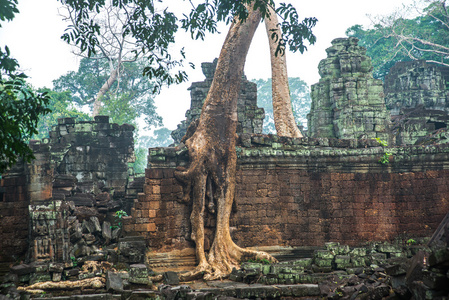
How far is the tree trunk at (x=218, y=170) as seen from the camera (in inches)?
350

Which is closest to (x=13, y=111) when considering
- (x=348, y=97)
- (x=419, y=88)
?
(x=348, y=97)

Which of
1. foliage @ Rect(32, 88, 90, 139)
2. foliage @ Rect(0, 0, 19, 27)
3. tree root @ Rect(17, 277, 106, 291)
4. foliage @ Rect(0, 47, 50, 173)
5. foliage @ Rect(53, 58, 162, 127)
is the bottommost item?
tree root @ Rect(17, 277, 106, 291)

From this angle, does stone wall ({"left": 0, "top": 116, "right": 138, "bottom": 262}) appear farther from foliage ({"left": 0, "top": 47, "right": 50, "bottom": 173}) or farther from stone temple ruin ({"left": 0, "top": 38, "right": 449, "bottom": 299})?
foliage ({"left": 0, "top": 47, "right": 50, "bottom": 173})

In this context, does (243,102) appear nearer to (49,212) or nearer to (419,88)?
(49,212)

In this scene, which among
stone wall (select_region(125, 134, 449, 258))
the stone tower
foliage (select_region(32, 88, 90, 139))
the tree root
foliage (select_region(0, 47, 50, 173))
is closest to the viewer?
foliage (select_region(0, 47, 50, 173))

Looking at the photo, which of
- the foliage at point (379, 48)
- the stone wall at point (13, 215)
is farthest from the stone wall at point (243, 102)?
the foliage at point (379, 48)

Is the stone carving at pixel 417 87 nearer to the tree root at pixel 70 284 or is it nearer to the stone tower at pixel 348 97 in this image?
the stone tower at pixel 348 97

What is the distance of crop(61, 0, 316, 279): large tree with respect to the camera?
8.41 meters

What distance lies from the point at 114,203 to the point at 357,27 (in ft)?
85.6

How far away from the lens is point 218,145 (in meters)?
9.65

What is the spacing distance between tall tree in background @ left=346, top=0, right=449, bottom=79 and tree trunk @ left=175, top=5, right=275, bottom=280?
1929 cm

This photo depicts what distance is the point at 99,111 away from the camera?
26.8m

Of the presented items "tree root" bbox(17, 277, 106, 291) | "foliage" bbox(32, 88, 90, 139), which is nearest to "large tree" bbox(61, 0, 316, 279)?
"tree root" bbox(17, 277, 106, 291)

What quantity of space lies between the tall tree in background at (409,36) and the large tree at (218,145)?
19313mm
